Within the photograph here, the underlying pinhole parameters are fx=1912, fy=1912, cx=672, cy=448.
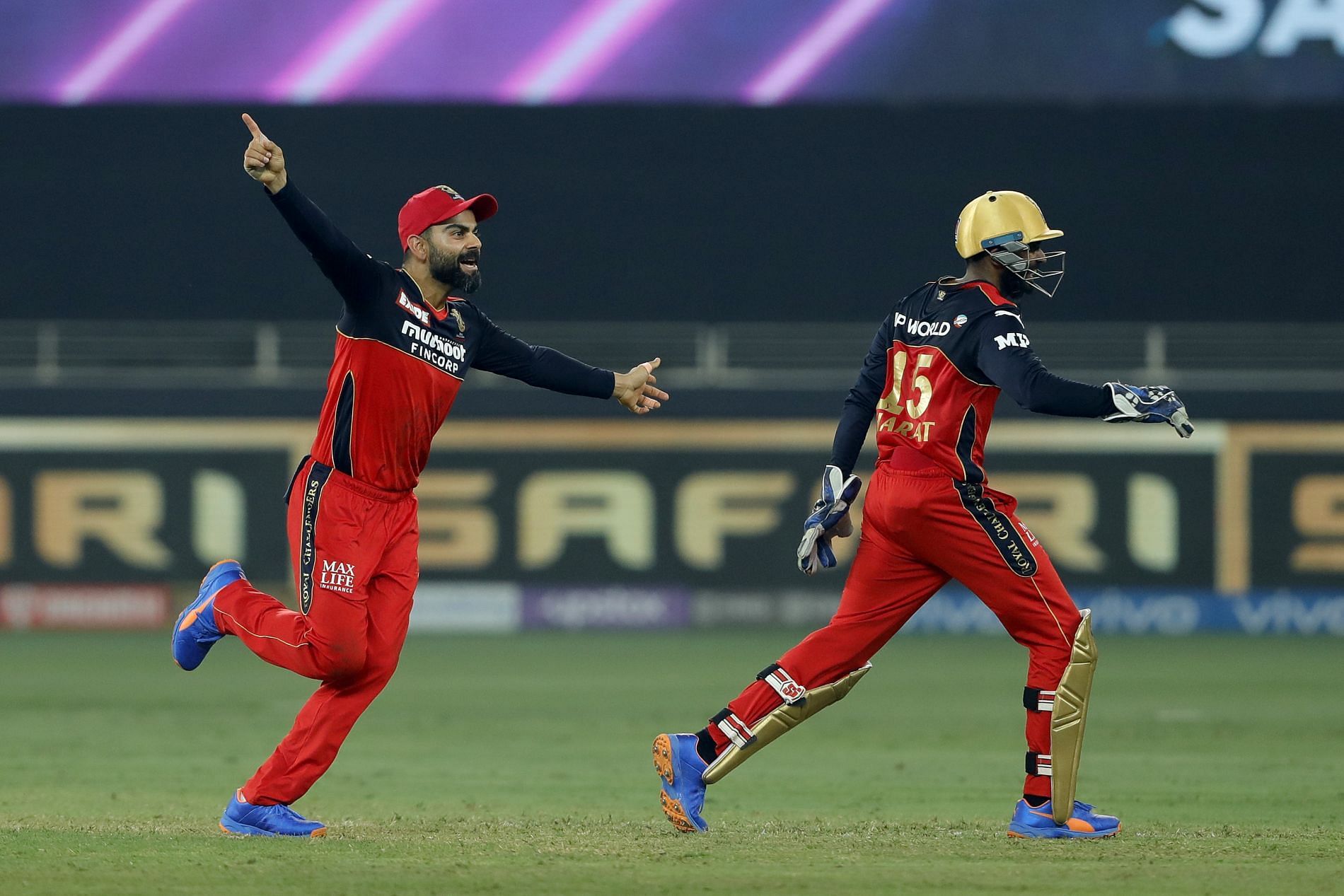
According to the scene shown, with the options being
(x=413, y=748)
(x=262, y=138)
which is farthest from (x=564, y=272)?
(x=262, y=138)

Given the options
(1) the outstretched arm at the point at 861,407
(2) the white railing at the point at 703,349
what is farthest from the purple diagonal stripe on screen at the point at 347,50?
(1) the outstretched arm at the point at 861,407

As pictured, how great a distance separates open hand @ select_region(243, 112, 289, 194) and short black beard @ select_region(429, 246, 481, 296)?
2.34 feet

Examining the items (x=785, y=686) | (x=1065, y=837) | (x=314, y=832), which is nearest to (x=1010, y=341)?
(x=785, y=686)

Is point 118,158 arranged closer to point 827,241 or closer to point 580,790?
point 827,241

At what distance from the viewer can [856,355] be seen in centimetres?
2381

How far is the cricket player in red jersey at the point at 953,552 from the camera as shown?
6.62 meters

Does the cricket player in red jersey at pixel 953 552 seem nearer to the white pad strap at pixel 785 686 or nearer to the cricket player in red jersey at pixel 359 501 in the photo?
the white pad strap at pixel 785 686

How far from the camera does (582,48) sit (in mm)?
25031

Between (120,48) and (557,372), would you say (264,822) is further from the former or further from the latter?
(120,48)

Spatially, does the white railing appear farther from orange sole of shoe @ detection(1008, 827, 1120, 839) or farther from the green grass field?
orange sole of shoe @ detection(1008, 827, 1120, 839)

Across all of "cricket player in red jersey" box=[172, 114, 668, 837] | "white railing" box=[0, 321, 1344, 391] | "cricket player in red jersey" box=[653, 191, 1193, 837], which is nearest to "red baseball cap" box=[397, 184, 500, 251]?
"cricket player in red jersey" box=[172, 114, 668, 837]

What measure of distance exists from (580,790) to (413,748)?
2.30m

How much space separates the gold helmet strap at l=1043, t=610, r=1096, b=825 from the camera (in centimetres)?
658

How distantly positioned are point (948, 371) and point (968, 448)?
281 millimetres
